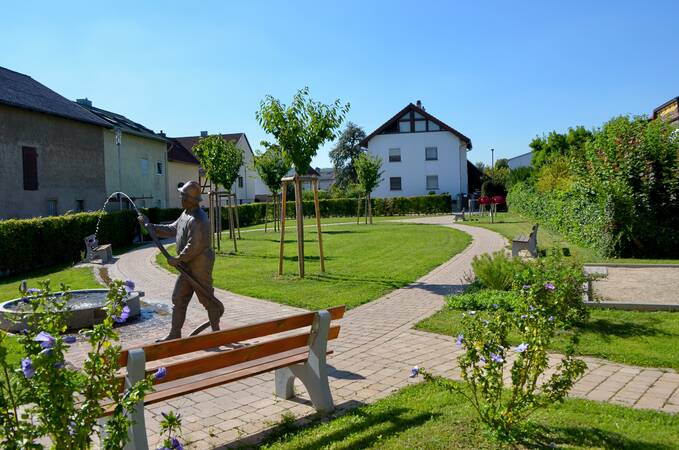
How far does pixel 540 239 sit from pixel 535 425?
16298mm

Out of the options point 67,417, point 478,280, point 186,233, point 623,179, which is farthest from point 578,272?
point 623,179

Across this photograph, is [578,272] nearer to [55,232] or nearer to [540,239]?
[540,239]

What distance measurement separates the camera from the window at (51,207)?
25527mm

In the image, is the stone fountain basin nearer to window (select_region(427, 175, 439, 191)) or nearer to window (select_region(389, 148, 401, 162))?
window (select_region(389, 148, 401, 162))

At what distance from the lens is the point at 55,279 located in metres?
14.3

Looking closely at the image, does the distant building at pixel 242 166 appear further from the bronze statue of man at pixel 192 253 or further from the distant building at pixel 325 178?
the bronze statue of man at pixel 192 253

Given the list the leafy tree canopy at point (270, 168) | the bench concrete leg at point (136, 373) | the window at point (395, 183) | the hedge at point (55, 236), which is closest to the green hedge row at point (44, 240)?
the hedge at point (55, 236)

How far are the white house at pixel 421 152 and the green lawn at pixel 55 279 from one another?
3812cm

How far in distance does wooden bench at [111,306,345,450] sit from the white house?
47.6m

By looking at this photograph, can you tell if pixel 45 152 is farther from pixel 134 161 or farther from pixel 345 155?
pixel 345 155

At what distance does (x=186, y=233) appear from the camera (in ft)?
22.2

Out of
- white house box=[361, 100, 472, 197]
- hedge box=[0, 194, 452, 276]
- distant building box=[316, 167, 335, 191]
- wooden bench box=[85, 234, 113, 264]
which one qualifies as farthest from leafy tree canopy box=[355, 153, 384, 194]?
distant building box=[316, 167, 335, 191]

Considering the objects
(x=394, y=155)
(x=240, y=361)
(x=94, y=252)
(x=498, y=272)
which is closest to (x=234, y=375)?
(x=240, y=361)

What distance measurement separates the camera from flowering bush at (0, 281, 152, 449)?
2539 millimetres
